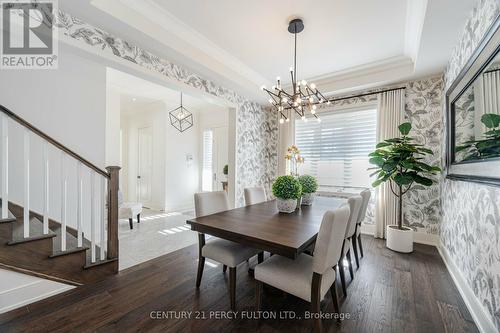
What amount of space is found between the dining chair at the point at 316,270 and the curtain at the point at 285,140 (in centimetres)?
317

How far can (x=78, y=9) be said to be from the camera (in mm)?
1977

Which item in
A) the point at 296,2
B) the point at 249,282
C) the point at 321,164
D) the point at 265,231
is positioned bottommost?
the point at 249,282

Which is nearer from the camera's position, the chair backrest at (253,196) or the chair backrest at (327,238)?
the chair backrest at (327,238)

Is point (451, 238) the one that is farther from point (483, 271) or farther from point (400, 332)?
point (400, 332)

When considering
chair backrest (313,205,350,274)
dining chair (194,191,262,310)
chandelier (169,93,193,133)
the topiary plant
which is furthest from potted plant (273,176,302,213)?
chandelier (169,93,193,133)

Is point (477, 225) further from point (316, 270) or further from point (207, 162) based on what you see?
point (207, 162)

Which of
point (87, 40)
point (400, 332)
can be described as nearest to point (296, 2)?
point (87, 40)

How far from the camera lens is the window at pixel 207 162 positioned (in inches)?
244

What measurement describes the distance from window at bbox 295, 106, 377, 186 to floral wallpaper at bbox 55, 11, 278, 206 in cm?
80

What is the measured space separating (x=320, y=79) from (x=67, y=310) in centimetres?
454

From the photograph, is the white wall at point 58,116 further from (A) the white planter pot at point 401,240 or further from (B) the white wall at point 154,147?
(A) the white planter pot at point 401,240

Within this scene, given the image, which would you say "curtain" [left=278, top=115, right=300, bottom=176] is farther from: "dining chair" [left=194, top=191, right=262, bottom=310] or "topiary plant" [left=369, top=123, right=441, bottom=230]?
"dining chair" [left=194, top=191, right=262, bottom=310]

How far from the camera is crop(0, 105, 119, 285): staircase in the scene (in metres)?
1.75

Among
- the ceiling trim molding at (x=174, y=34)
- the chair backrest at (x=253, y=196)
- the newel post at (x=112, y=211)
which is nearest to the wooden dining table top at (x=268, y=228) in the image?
the chair backrest at (x=253, y=196)
